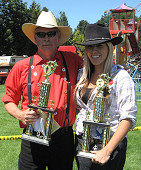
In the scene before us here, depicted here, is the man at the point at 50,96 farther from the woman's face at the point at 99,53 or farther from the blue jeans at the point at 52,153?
the woman's face at the point at 99,53

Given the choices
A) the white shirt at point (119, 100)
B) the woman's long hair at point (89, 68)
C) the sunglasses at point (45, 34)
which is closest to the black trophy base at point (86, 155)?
the white shirt at point (119, 100)

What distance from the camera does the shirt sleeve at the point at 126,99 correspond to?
2363 millimetres

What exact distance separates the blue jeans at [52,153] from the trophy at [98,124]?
539 mm

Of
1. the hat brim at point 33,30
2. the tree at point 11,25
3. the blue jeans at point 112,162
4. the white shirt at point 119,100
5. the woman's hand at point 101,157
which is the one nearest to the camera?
the woman's hand at point 101,157

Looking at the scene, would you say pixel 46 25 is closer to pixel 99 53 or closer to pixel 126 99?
pixel 99 53

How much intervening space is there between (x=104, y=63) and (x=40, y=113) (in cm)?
88

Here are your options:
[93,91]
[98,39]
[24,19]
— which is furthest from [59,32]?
[24,19]

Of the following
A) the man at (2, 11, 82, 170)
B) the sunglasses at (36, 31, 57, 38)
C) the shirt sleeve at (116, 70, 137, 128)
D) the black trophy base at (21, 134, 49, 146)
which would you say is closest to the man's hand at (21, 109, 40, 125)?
the black trophy base at (21, 134, 49, 146)

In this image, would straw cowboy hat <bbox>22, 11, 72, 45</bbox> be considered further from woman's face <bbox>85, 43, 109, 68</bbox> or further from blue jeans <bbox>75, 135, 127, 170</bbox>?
blue jeans <bbox>75, 135, 127, 170</bbox>

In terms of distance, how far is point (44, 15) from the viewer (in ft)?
10.3

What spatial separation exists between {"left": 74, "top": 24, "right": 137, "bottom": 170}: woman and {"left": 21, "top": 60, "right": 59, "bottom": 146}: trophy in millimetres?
345

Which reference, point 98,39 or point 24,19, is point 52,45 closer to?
point 98,39

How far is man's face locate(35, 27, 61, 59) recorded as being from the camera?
2.94 meters

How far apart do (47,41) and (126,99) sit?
3.90ft
